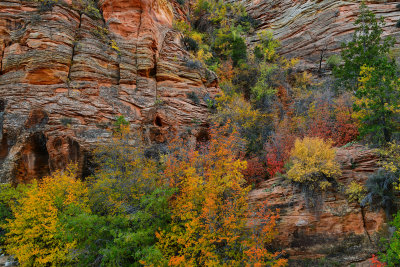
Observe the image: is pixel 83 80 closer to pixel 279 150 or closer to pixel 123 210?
pixel 123 210

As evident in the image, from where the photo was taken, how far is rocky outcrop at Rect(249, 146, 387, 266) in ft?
37.8

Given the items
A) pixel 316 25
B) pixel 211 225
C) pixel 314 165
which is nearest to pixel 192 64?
pixel 314 165

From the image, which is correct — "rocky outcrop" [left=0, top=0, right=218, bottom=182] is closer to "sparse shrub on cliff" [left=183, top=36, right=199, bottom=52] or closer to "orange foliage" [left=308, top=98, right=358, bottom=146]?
"sparse shrub on cliff" [left=183, top=36, right=199, bottom=52]

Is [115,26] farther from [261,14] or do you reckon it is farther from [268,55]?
[261,14]

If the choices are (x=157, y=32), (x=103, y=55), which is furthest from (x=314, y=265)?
(x=157, y=32)

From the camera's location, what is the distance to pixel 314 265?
38.8 feet

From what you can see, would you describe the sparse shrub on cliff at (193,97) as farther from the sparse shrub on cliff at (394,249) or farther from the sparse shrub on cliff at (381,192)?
the sparse shrub on cliff at (394,249)

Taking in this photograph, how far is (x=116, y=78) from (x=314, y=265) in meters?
20.5

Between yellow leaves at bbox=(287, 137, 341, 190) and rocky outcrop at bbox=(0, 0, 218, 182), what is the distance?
32.6ft

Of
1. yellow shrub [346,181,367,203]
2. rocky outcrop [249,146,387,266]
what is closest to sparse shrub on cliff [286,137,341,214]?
rocky outcrop [249,146,387,266]

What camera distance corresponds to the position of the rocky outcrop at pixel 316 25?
90.5 ft

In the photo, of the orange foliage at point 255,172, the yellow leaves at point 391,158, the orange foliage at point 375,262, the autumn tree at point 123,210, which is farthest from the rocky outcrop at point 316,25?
the autumn tree at point 123,210

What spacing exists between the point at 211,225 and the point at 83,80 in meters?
15.7

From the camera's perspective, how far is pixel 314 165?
41.6ft
